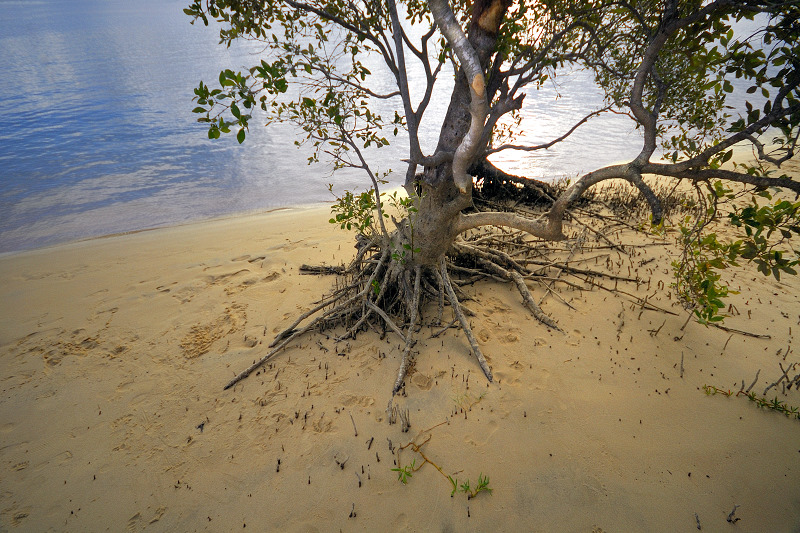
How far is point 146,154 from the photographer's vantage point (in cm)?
1705

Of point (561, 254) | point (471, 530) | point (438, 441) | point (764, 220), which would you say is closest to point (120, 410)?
point (438, 441)

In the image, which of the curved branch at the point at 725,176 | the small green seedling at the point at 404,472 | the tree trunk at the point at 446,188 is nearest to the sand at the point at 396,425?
the small green seedling at the point at 404,472

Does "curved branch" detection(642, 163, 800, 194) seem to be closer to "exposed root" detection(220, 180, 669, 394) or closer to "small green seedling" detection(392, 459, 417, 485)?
"exposed root" detection(220, 180, 669, 394)

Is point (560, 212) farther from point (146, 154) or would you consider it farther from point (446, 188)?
point (146, 154)

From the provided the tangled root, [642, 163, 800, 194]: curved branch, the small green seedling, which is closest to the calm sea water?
the tangled root

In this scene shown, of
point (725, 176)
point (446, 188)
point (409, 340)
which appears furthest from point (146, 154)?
point (725, 176)

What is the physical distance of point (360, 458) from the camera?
361cm

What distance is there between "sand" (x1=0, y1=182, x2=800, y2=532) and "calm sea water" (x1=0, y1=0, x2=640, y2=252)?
7553mm

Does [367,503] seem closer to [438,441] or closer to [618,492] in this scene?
[438,441]

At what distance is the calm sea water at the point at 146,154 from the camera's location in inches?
489

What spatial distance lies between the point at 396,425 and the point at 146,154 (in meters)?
18.2

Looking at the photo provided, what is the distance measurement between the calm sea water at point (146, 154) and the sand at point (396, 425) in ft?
24.8

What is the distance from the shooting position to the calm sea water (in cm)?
1243

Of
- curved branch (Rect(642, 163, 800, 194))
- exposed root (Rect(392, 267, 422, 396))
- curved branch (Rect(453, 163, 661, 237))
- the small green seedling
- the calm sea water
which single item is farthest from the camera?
the calm sea water
